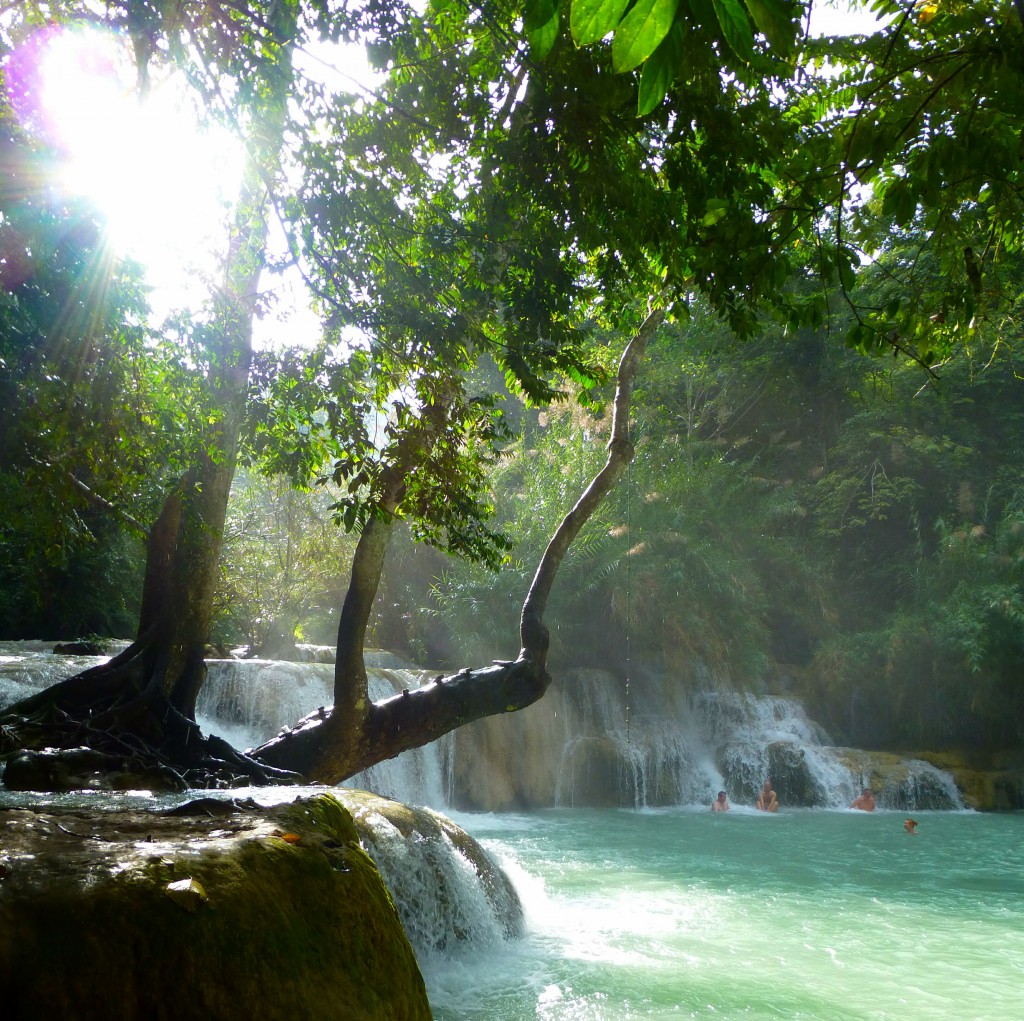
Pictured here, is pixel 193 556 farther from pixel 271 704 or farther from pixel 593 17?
pixel 593 17

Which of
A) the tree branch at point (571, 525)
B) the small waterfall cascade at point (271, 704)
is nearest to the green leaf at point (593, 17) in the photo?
the tree branch at point (571, 525)

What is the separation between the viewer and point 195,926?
8.29 ft

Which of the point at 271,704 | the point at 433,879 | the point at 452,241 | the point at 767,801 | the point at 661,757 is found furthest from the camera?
the point at 661,757

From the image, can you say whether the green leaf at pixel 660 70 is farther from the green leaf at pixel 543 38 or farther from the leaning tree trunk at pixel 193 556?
the leaning tree trunk at pixel 193 556

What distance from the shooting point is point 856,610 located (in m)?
23.4

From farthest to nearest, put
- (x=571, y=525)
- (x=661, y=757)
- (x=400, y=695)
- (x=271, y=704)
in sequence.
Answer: (x=661, y=757) < (x=271, y=704) < (x=571, y=525) < (x=400, y=695)

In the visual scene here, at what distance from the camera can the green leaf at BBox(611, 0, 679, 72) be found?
1413mm

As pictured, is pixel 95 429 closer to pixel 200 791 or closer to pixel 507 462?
pixel 200 791

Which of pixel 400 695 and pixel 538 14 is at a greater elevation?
pixel 538 14

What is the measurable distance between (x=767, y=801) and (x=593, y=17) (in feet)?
58.8

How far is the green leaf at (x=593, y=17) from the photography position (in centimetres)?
142

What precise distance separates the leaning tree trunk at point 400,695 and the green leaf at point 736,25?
21.7 ft

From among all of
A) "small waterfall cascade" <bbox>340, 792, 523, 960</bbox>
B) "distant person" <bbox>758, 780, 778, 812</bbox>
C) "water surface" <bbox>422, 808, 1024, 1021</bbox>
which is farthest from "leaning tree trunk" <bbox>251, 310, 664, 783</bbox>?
"distant person" <bbox>758, 780, 778, 812</bbox>

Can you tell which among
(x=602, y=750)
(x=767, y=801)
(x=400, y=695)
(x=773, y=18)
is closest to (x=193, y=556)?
(x=400, y=695)
